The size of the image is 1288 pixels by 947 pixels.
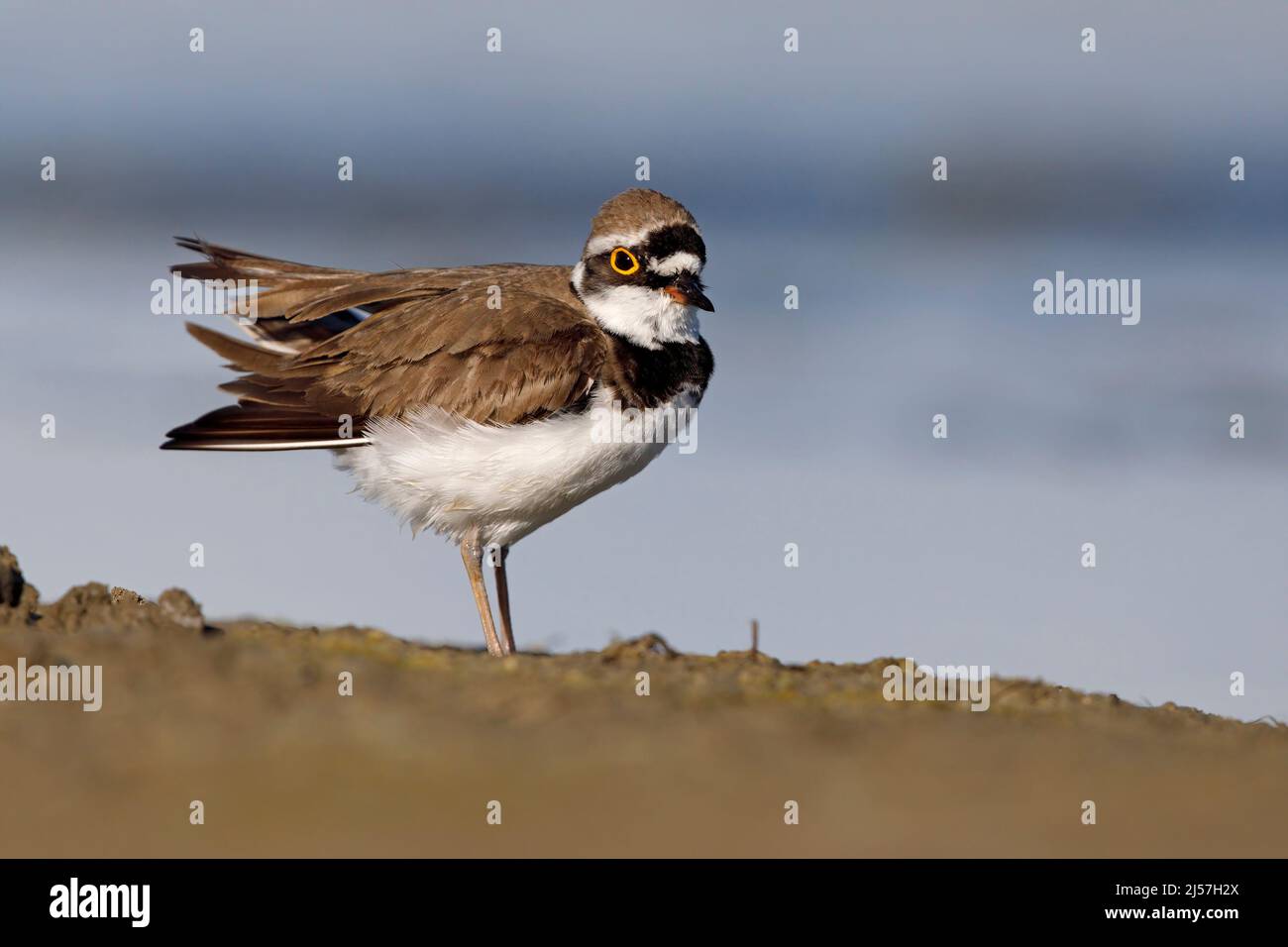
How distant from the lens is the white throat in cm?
690

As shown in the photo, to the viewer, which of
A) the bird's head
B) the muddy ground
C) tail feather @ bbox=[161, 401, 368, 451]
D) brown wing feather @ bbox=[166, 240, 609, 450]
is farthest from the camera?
the bird's head

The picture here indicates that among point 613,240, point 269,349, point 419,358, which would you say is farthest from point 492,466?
point 269,349

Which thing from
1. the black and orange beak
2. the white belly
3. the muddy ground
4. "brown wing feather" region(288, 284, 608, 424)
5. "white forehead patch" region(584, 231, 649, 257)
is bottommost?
the muddy ground

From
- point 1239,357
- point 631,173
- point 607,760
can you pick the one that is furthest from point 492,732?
point 631,173

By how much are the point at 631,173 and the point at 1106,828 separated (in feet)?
49.1

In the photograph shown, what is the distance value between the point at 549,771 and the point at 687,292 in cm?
344

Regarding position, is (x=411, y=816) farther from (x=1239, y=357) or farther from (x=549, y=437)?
(x=1239, y=357)

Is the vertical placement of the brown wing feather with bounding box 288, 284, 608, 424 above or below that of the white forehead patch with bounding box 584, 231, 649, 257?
below

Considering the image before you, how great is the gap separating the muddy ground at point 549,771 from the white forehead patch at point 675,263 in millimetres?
2467

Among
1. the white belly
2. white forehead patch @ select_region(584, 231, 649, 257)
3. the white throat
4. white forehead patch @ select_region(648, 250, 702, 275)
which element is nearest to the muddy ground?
the white belly

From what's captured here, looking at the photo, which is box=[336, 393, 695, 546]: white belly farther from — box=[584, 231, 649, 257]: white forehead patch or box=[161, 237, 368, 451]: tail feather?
box=[584, 231, 649, 257]: white forehead patch

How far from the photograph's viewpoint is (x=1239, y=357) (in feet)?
39.7

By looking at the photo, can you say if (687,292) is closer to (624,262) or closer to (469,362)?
(624,262)

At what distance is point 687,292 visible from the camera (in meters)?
6.92
